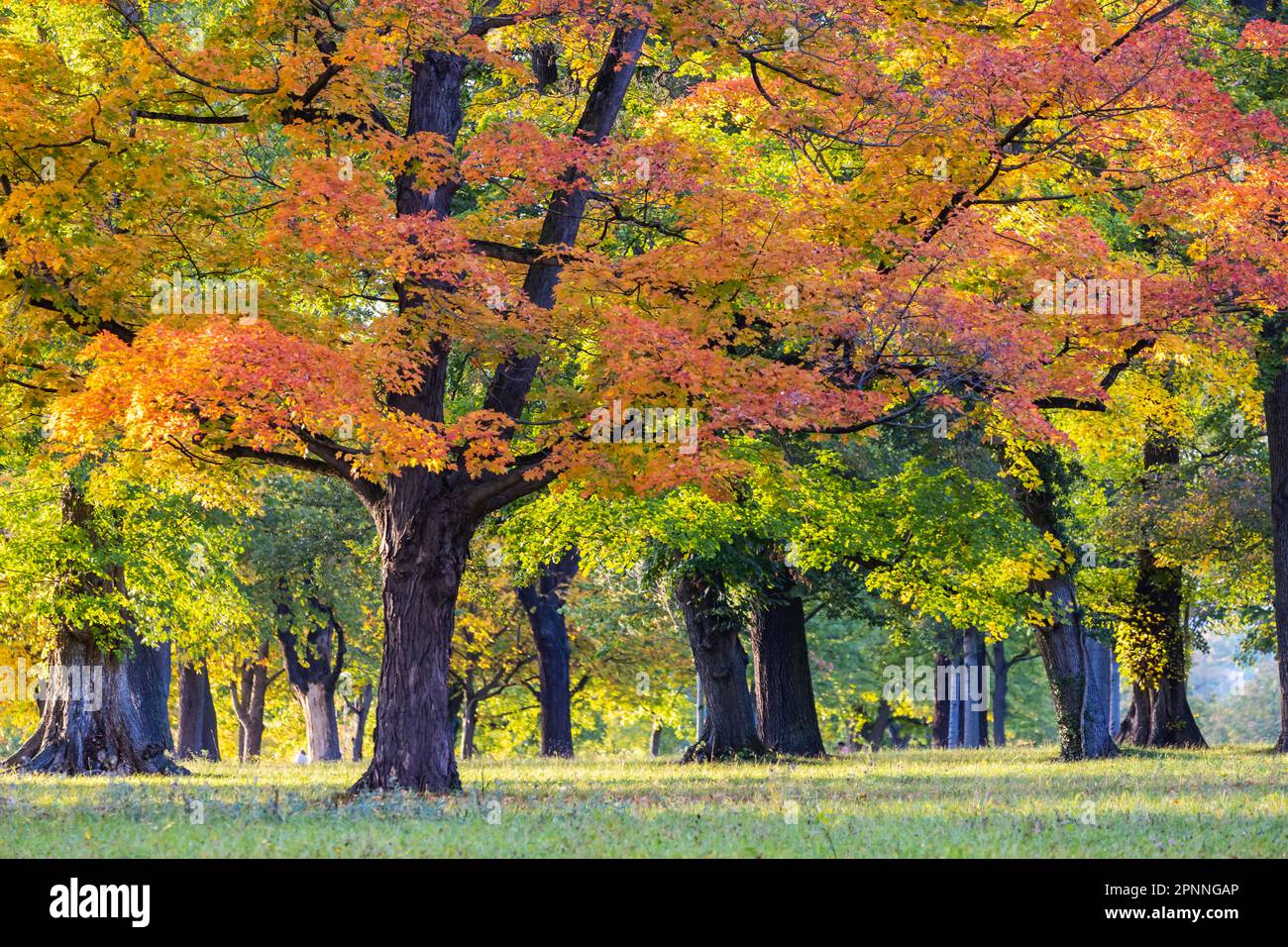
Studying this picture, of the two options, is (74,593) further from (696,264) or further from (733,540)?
(696,264)

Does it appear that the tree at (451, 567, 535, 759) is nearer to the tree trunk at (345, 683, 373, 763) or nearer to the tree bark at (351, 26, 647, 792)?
the tree trunk at (345, 683, 373, 763)

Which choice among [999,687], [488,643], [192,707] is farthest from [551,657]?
[999,687]

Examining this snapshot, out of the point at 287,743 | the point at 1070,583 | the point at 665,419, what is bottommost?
the point at 287,743

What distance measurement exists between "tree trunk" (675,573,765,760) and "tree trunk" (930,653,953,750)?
2178cm

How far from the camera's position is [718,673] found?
2872cm

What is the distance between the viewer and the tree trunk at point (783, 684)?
2939 centimetres

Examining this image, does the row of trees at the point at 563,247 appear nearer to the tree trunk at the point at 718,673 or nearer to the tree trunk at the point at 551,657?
the tree trunk at the point at 718,673

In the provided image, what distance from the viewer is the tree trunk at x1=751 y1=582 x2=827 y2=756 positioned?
29391 millimetres

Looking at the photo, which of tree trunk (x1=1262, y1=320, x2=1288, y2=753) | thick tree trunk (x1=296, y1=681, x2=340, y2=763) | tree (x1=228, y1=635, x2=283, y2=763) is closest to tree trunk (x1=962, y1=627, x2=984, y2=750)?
tree trunk (x1=1262, y1=320, x2=1288, y2=753)

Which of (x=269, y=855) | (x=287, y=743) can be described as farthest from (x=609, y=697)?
(x=269, y=855)

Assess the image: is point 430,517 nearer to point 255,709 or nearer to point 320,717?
point 320,717

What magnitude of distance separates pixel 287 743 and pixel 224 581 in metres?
42.2
